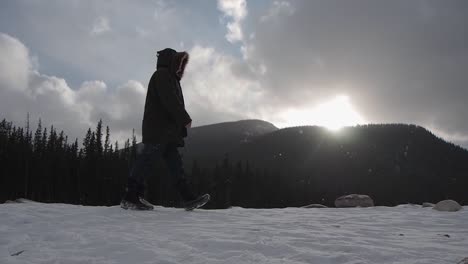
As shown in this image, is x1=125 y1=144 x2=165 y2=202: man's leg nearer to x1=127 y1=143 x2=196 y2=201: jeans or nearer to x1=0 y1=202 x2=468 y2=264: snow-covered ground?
x1=127 y1=143 x2=196 y2=201: jeans

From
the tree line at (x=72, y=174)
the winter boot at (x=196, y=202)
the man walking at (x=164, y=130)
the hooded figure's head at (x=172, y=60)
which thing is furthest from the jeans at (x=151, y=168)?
the tree line at (x=72, y=174)

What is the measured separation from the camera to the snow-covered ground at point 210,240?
9.45 feet

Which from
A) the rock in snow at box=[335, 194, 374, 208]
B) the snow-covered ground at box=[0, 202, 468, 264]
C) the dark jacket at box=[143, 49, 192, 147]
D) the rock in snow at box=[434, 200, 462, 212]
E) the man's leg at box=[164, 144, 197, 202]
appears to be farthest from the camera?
the rock in snow at box=[335, 194, 374, 208]

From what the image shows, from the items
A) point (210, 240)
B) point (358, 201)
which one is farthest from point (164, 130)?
point (358, 201)

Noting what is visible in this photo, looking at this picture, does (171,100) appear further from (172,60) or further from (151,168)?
(151,168)

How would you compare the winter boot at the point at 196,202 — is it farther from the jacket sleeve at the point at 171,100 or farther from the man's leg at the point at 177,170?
the jacket sleeve at the point at 171,100

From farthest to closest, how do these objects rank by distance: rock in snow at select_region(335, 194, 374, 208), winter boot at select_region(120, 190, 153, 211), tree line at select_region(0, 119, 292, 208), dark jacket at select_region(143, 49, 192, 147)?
tree line at select_region(0, 119, 292, 208)
rock in snow at select_region(335, 194, 374, 208)
dark jacket at select_region(143, 49, 192, 147)
winter boot at select_region(120, 190, 153, 211)

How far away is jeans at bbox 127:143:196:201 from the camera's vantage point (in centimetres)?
593

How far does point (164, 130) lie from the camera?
6090mm

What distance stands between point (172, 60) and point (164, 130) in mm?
1250

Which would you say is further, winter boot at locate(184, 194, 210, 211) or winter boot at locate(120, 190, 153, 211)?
winter boot at locate(184, 194, 210, 211)

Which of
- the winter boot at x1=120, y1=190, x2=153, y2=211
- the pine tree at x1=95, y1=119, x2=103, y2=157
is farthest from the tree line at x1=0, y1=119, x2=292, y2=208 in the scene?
the winter boot at x1=120, y1=190, x2=153, y2=211

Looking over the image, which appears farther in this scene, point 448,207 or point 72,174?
point 72,174

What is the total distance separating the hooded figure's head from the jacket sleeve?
27cm
